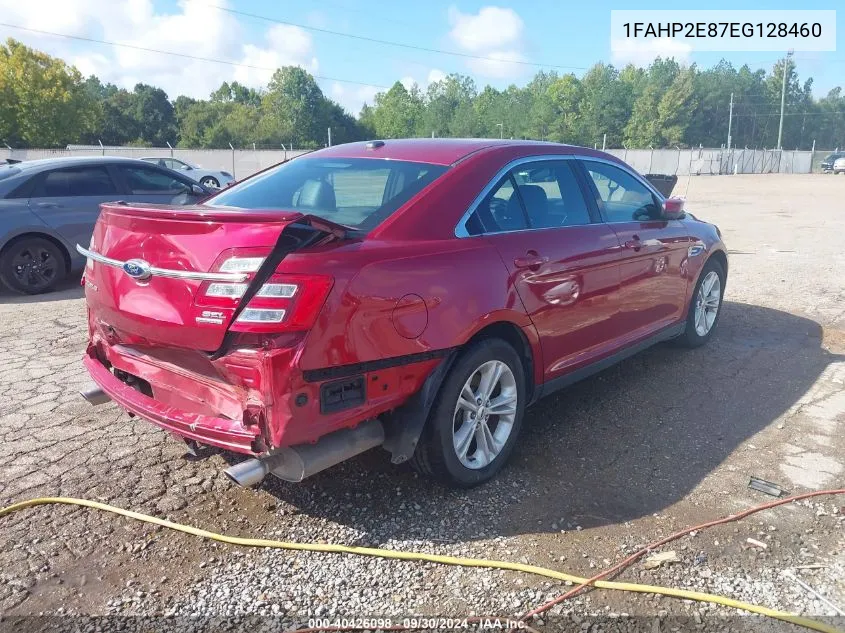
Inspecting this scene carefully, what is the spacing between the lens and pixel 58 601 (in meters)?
2.62

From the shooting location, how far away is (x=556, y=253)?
3.77 m

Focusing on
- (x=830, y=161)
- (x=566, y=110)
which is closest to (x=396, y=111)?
(x=566, y=110)

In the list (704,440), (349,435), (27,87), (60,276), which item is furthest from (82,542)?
(27,87)

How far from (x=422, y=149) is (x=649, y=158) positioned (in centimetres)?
4858

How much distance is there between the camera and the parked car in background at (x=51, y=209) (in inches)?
301

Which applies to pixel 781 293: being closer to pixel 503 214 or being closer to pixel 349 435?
pixel 503 214

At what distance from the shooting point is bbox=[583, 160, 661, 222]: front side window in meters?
4.48

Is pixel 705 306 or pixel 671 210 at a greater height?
pixel 671 210

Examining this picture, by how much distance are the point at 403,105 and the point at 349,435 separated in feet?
330

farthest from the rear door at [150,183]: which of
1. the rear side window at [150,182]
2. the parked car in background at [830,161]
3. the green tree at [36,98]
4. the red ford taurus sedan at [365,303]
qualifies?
the green tree at [36,98]

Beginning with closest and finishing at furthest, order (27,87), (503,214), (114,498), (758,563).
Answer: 1. (758,563)
2. (114,498)
3. (503,214)
4. (27,87)

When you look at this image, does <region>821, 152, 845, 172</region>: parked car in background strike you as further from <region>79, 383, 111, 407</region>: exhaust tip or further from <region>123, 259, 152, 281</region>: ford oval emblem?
<region>123, 259, 152, 281</region>: ford oval emblem

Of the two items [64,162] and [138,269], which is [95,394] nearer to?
[138,269]

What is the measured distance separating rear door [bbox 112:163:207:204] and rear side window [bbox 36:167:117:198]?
0.17 metres
